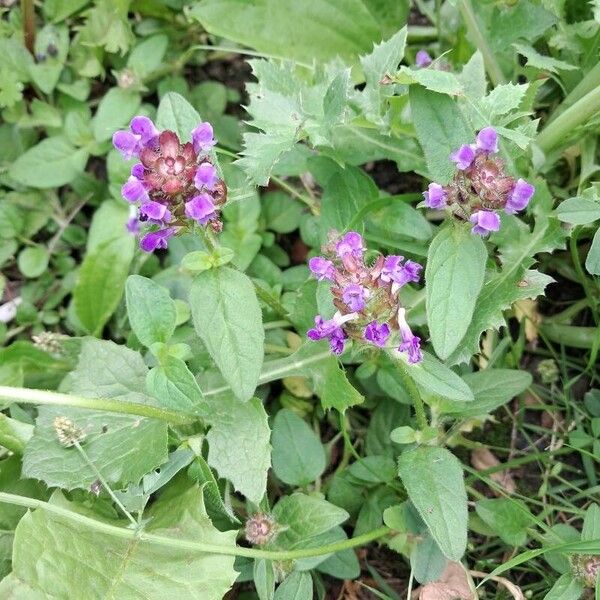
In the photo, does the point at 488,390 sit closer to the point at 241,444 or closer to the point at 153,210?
the point at 241,444

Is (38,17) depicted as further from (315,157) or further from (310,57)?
(315,157)

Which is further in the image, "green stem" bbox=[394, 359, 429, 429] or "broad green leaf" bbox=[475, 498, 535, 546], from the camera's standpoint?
"broad green leaf" bbox=[475, 498, 535, 546]

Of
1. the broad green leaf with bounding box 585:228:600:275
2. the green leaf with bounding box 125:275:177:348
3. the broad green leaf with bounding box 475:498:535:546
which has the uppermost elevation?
the broad green leaf with bounding box 585:228:600:275

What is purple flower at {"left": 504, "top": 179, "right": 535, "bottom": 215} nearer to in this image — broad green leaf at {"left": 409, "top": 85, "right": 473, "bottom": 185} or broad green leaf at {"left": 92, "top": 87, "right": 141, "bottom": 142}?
broad green leaf at {"left": 409, "top": 85, "right": 473, "bottom": 185}

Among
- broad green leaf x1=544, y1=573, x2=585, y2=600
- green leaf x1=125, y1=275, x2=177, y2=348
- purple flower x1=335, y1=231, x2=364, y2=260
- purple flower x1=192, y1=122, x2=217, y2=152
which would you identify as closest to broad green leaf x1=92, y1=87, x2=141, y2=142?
green leaf x1=125, y1=275, x2=177, y2=348

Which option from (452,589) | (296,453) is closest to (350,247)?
(296,453)

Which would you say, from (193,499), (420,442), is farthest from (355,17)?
(193,499)

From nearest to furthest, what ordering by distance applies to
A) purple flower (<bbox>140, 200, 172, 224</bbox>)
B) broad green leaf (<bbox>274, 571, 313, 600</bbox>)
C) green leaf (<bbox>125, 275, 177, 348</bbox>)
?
1. purple flower (<bbox>140, 200, 172, 224</bbox>)
2. green leaf (<bbox>125, 275, 177, 348</bbox>)
3. broad green leaf (<bbox>274, 571, 313, 600</bbox>)
